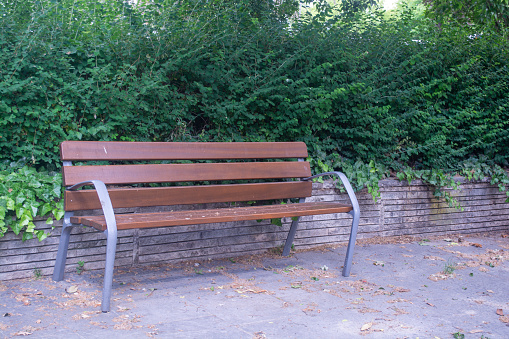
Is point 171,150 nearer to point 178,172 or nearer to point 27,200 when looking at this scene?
point 178,172

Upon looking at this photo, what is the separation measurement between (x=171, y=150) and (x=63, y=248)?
1.06 m

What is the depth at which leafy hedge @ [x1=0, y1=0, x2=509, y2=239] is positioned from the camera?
371cm

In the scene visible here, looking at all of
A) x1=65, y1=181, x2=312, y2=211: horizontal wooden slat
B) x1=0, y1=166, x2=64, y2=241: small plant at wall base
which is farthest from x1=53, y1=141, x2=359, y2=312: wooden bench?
x1=0, y1=166, x2=64, y2=241: small plant at wall base

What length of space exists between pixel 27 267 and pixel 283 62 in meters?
2.87

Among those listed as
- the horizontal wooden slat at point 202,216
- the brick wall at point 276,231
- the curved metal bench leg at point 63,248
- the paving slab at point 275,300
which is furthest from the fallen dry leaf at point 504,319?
the curved metal bench leg at point 63,248

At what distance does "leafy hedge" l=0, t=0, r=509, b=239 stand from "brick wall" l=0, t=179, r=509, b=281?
0.35 meters

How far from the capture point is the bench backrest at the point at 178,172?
3289mm

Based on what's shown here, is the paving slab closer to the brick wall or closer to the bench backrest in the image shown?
the brick wall

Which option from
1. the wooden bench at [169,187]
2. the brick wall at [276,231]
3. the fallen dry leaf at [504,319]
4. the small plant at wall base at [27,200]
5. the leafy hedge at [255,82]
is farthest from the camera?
the leafy hedge at [255,82]

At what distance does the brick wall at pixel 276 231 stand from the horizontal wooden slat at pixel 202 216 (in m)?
0.50

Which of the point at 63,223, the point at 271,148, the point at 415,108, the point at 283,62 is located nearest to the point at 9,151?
the point at 63,223

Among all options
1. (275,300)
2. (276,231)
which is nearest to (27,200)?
(275,300)

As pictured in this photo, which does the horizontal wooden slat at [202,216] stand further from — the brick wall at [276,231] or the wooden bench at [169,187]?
the brick wall at [276,231]

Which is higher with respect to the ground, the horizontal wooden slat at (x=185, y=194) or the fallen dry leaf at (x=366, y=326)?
the horizontal wooden slat at (x=185, y=194)
